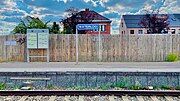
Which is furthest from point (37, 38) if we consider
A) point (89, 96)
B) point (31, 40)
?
point (89, 96)

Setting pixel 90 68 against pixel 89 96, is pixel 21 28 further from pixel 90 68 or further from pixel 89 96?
pixel 89 96

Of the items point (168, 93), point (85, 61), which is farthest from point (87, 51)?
point (168, 93)

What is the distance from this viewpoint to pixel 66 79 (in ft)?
52.1

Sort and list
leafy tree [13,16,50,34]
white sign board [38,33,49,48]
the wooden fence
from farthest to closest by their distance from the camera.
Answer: leafy tree [13,16,50,34], the wooden fence, white sign board [38,33,49,48]

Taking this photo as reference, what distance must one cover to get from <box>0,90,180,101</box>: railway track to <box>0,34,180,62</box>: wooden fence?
16.4 metres

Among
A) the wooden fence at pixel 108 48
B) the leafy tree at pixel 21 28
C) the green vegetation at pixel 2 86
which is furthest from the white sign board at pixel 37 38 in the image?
the green vegetation at pixel 2 86

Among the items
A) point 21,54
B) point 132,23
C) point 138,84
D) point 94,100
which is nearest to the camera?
point 94,100

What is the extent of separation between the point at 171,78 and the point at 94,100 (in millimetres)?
5287

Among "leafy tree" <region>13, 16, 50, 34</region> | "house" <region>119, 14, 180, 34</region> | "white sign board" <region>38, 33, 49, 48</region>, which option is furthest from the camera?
"house" <region>119, 14, 180, 34</region>

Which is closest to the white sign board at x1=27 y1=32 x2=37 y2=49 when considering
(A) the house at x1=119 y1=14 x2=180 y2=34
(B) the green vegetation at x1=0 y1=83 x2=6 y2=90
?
(B) the green vegetation at x1=0 y1=83 x2=6 y2=90

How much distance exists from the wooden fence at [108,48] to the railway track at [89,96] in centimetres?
1636

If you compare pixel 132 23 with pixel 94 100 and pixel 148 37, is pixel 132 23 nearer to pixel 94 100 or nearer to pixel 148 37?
pixel 148 37

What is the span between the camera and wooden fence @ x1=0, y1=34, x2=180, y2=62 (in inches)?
1146

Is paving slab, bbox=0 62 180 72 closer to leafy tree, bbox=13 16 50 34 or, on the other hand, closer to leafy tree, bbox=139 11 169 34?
leafy tree, bbox=13 16 50 34
